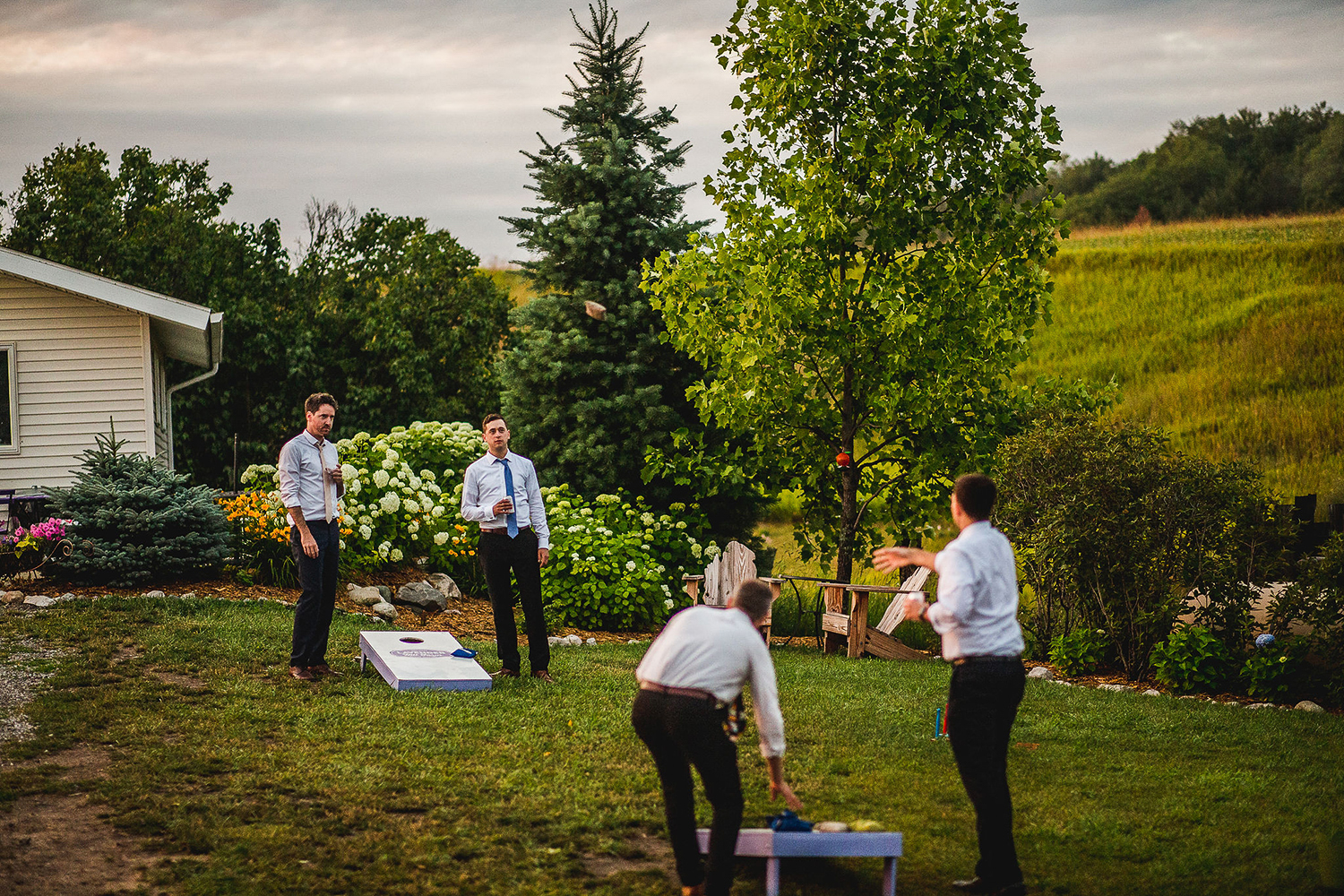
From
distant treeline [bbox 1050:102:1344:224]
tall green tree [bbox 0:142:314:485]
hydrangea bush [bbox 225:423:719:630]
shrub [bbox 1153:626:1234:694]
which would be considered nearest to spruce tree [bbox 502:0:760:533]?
hydrangea bush [bbox 225:423:719:630]

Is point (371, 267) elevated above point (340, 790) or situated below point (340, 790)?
above

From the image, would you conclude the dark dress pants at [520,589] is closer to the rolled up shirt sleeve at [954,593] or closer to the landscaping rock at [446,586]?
the landscaping rock at [446,586]

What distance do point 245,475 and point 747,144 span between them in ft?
23.6

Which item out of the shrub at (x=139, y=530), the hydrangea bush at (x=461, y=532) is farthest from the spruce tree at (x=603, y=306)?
the shrub at (x=139, y=530)

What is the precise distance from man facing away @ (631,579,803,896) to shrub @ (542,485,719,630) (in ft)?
25.1

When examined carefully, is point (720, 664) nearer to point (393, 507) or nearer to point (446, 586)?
point (393, 507)

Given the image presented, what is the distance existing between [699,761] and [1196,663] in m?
6.55

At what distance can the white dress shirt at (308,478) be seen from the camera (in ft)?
24.7

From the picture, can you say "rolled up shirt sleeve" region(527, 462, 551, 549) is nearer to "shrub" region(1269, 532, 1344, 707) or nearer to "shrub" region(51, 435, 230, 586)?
"shrub" region(51, 435, 230, 586)

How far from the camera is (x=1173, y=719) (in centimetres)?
766

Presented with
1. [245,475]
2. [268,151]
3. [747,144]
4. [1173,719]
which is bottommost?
[1173,719]

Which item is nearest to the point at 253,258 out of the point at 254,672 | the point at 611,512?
the point at 611,512

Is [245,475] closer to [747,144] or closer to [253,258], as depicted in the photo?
[747,144]

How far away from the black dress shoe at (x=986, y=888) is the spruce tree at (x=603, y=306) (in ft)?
30.5
